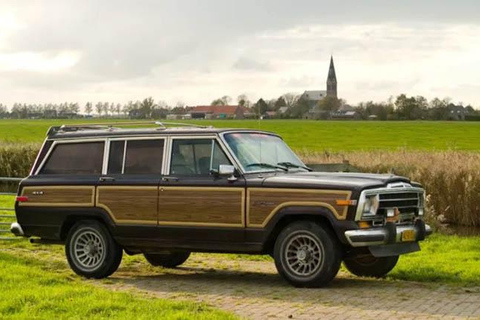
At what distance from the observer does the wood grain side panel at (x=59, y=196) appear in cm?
1195

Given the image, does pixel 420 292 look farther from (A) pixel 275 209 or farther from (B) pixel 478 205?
(B) pixel 478 205

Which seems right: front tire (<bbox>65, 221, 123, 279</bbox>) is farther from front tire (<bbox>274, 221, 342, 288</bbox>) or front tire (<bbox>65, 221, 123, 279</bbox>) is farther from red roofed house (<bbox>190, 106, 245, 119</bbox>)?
red roofed house (<bbox>190, 106, 245, 119</bbox>)

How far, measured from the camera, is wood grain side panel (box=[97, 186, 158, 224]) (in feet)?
37.3

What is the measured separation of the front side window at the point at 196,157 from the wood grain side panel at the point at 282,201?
718mm

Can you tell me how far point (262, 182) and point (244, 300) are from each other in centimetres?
165

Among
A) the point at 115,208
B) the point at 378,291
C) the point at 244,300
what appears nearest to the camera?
the point at 244,300

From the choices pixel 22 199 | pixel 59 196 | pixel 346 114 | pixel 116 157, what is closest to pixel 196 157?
pixel 116 157

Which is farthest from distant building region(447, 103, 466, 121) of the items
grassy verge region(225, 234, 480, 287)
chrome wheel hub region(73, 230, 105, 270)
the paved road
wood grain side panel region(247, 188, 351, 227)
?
wood grain side panel region(247, 188, 351, 227)

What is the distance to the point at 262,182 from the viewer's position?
34.8ft

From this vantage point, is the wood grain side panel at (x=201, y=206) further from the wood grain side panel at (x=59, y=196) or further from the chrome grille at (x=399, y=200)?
the chrome grille at (x=399, y=200)

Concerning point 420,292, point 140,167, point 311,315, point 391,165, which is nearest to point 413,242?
point 420,292

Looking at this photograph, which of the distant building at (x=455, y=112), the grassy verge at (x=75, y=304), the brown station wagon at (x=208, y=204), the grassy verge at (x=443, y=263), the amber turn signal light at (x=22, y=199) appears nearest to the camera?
the grassy verge at (x=75, y=304)

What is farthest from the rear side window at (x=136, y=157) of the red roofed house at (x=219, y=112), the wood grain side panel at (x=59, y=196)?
the red roofed house at (x=219, y=112)

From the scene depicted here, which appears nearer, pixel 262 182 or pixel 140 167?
pixel 262 182
